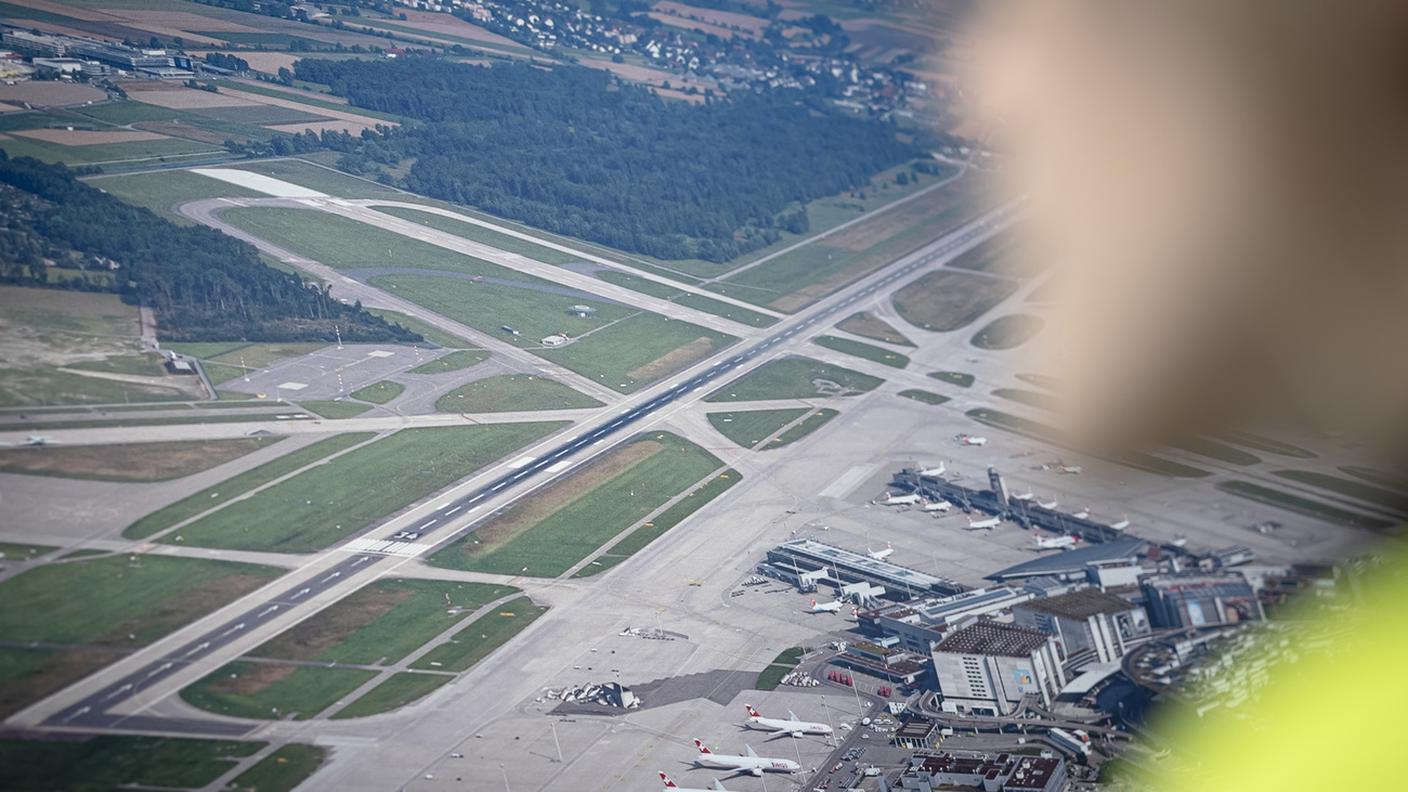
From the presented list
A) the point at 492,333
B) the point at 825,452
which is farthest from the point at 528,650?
the point at 492,333

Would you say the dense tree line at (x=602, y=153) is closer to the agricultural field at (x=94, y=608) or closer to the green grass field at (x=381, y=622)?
the green grass field at (x=381, y=622)

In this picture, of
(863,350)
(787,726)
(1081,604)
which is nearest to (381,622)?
(787,726)

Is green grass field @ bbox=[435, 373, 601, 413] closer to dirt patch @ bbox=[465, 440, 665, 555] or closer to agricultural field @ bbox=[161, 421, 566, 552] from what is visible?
agricultural field @ bbox=[161, 421, 566, 552]

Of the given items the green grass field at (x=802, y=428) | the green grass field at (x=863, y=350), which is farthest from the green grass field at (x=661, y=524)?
the green grass field at (x=863, y=350)

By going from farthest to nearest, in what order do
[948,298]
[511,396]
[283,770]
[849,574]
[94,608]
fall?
[948,298], [511,396], [849,574], [94,608], [283,770]

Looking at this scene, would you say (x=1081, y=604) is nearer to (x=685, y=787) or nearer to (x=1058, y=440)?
(x=685, y=787)

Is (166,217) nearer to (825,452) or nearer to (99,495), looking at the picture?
(99,495)
